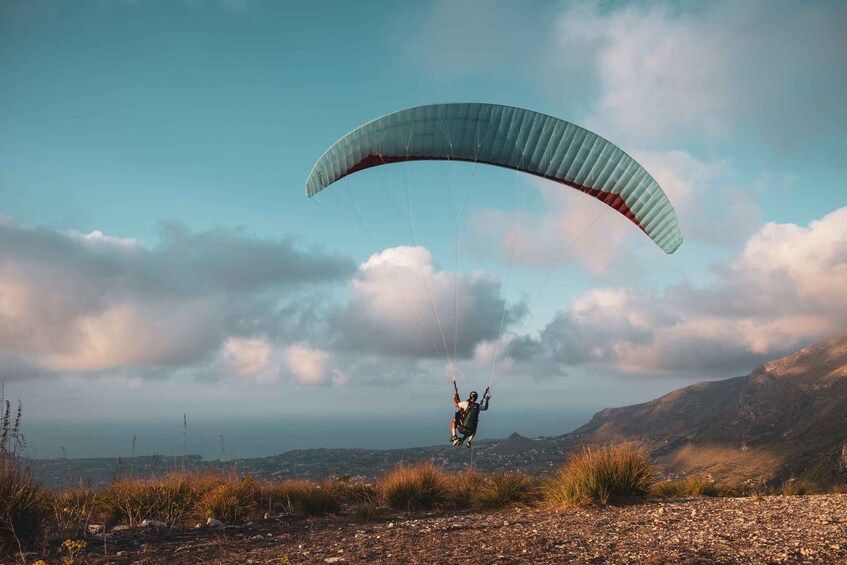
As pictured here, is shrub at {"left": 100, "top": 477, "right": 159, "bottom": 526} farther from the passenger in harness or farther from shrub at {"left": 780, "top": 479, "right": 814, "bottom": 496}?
shrub at {"left": 780, "top": 479, "right": 814, "bottom": 496}

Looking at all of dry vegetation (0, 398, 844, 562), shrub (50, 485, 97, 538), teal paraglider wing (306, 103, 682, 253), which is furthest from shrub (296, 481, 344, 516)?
teal paraglider wing (306, 103, 682, 253)

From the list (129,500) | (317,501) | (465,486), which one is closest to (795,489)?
(465,486)

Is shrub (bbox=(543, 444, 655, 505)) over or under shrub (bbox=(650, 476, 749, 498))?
over

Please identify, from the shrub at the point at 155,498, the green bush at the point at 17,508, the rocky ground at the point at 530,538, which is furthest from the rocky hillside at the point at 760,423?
the green bush at the point at 17,508

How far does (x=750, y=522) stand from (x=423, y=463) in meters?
6.54

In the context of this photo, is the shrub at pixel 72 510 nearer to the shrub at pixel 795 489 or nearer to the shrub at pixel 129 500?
the shrub at pixel 129 500

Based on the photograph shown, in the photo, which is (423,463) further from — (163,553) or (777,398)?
(777,398)

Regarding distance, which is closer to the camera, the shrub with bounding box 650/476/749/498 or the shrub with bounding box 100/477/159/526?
the shrub with bounding box 100/477/159/526

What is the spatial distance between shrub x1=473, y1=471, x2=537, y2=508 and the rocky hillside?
5473cm

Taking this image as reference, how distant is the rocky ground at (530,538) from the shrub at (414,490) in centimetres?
82

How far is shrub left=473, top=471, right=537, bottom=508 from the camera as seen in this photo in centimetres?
1149

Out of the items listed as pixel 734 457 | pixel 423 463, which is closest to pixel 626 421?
pixel 734 457

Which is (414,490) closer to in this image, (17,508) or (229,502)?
(229,502)

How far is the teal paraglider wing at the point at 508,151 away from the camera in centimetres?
1270
